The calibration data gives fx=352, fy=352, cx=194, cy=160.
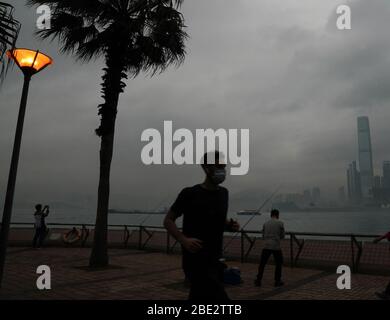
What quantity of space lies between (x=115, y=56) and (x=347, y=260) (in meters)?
9.19

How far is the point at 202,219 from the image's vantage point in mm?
2986

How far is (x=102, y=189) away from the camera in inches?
419

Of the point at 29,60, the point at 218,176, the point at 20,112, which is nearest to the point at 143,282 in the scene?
the point at 20,112

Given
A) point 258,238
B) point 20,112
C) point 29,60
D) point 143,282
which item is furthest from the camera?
point 258,238

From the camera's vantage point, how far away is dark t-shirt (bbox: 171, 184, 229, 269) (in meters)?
2.97

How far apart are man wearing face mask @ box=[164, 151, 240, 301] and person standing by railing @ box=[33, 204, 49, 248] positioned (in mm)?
12791

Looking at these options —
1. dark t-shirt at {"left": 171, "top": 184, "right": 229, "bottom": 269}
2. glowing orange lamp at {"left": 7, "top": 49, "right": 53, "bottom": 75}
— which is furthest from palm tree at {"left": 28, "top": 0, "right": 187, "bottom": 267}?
dark t-shirt at {"left": 171, "top": 184, "right": 229, "bottom": 269}

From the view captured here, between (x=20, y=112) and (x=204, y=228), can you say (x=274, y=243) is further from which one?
(x=20, y=112)

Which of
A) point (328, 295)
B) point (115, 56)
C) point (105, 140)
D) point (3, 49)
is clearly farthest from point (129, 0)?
point (328, 295)

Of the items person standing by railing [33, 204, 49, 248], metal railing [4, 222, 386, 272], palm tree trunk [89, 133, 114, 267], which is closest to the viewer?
metal railing [4, 222, 386, 272]

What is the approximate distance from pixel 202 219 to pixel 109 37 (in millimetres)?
9221

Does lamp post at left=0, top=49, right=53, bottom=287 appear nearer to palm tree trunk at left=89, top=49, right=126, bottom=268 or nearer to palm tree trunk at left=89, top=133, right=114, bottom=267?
palm tree trunk at left=89, top=49, right=126, bottom=268
